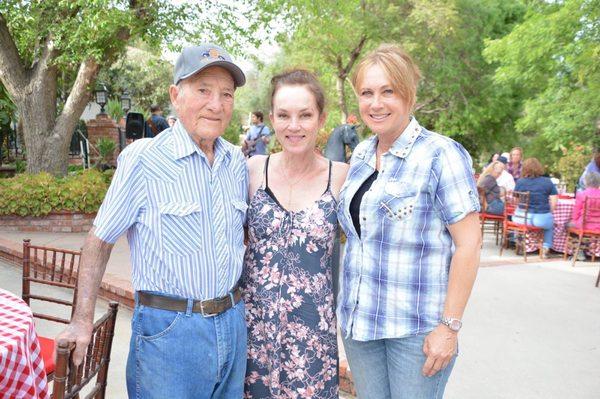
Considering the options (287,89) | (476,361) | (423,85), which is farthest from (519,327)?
(423,85)

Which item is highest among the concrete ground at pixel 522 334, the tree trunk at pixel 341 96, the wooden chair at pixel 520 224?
the tree trunk at pixel 341 96

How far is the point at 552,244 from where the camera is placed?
8.31 meters

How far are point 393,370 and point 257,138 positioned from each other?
973 cm

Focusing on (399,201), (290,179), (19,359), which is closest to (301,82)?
(290,179)

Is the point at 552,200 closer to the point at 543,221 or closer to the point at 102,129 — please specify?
the point at 543,221

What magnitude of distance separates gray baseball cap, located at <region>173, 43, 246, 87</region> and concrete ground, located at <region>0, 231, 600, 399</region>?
2351mm

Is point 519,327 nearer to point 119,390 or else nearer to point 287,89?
point 119,390

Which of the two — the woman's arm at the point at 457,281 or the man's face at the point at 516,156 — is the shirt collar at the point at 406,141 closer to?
the woman's arm at the point at 457,281

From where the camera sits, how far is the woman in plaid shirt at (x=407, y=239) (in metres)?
1.79

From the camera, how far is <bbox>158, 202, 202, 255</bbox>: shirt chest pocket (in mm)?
1776

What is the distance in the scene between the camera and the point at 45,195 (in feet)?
27.0

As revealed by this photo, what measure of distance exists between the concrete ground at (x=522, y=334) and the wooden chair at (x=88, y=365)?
1.66 m

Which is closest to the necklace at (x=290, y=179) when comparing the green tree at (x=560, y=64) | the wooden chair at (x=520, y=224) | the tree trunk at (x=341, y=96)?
the wooden chair at (x=520, y=224)

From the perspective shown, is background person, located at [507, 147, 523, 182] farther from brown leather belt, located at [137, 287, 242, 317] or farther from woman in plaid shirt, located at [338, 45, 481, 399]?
brown leather belt, located at [137, 287, 242, 317]
